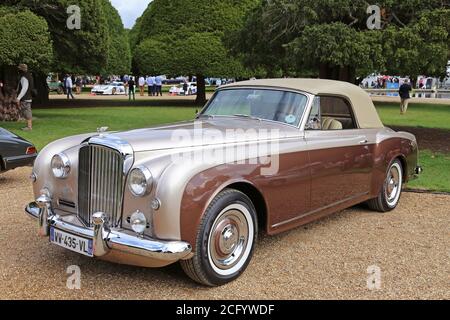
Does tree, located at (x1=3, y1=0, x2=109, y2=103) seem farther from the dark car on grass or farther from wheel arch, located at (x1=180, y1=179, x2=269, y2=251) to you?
wheel arch, located at (x1=180, y1=179, x2=269, y2=251)

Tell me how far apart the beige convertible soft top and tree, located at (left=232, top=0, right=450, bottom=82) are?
15.8ft

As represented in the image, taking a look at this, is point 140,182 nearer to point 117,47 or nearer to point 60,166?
point 60,166

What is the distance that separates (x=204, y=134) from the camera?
4488mm

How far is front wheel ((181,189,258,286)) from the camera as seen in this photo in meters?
3.84

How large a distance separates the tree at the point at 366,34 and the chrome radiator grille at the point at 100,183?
781cm

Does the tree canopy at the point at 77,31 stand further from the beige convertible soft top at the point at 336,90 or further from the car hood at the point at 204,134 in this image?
the car hood at the point at 204,134

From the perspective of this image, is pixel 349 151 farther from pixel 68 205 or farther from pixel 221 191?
pixel 68 205

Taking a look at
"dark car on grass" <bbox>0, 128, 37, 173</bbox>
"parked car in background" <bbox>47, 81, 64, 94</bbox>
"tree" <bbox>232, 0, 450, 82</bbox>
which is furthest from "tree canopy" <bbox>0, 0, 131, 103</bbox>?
"parked car in background" <bbox>47, 81, 64, 94</bbox>

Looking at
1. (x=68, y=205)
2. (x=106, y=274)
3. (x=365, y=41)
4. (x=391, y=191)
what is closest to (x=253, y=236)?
(x=106, y=274)

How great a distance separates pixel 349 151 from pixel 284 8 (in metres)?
7.36

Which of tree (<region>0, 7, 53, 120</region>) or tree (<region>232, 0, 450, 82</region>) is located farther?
tree (<region>0, 7, 53, 120</region>)

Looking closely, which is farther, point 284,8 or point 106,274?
point 284,8

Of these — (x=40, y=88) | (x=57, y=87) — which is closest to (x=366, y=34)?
(x=40, y=88)

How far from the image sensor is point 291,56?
11.8 m
